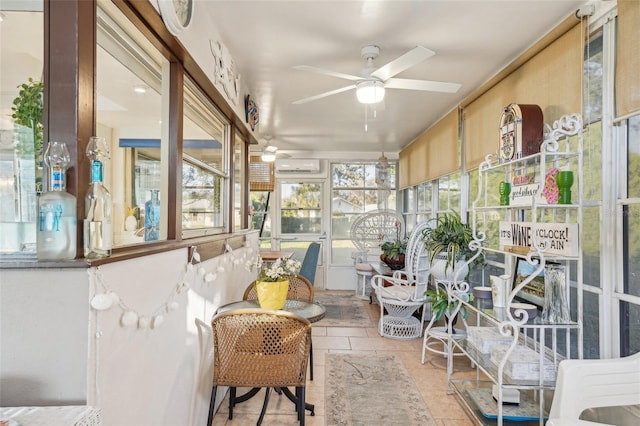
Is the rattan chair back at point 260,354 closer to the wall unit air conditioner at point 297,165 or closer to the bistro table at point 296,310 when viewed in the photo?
the bistro table at point 296,310

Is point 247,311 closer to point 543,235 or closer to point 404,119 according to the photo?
point 543,235

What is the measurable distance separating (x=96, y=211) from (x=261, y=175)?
5.07 meters

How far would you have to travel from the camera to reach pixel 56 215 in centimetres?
91

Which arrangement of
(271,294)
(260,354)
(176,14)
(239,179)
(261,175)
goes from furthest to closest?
(261,175)
(239,179)
(271,294)
(260,354)
(176,14)

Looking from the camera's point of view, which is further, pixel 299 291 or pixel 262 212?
pixel 262 212

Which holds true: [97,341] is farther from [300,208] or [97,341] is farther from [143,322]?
[300,208]

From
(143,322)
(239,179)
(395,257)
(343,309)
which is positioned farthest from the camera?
(343,309)

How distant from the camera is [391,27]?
7.14 ft

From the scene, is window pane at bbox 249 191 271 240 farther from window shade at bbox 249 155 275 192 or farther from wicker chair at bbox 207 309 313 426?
wicker chair at bbox 207 309 313 426

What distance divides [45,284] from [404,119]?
4043 millimetres

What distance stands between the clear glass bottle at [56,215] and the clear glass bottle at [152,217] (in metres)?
0.82

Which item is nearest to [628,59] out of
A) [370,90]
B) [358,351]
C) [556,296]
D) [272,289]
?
[556,296]

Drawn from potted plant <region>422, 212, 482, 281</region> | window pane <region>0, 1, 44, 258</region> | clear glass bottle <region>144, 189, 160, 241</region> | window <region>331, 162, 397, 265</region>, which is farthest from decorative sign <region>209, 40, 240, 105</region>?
window <region>331, 162, 397, 265</region>

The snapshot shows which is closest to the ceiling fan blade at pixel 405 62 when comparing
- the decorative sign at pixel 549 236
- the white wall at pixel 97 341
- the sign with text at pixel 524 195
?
the sign with text at pixel 524 195
